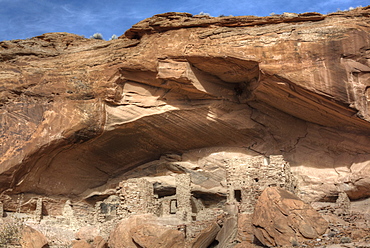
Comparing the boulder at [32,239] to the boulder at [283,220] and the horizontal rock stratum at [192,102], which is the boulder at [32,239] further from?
the boulder at [283,220]

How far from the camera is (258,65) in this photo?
19312 millimetres

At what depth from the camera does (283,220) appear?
16.0 meters

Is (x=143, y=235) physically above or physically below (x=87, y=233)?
below

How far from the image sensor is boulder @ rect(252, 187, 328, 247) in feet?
50.9

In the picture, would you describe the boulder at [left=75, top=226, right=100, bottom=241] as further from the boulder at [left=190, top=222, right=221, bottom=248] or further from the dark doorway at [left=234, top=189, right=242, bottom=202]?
the dark doorway at [left=234, top=189, right=242, bottom=202]

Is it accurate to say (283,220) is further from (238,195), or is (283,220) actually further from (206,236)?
(238,195)

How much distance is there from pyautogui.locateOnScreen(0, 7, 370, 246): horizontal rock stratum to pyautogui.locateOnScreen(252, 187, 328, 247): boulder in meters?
3.93

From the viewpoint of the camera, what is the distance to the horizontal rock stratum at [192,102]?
18.9 m

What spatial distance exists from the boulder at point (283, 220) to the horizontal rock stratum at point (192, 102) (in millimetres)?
3927

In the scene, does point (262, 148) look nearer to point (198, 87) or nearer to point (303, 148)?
point (303, 148)

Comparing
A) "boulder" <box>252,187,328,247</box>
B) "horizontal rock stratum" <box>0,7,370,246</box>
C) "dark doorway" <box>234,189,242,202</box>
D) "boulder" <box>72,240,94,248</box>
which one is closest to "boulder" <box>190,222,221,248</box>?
"boulder" <box>252,187,328,247</box>

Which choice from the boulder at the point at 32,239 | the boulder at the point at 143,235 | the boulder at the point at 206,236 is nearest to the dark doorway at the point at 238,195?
the boulder at the point at 206,236

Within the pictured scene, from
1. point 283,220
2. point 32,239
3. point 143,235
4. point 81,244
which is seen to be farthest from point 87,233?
point 283,220

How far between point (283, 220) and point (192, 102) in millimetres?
7252
